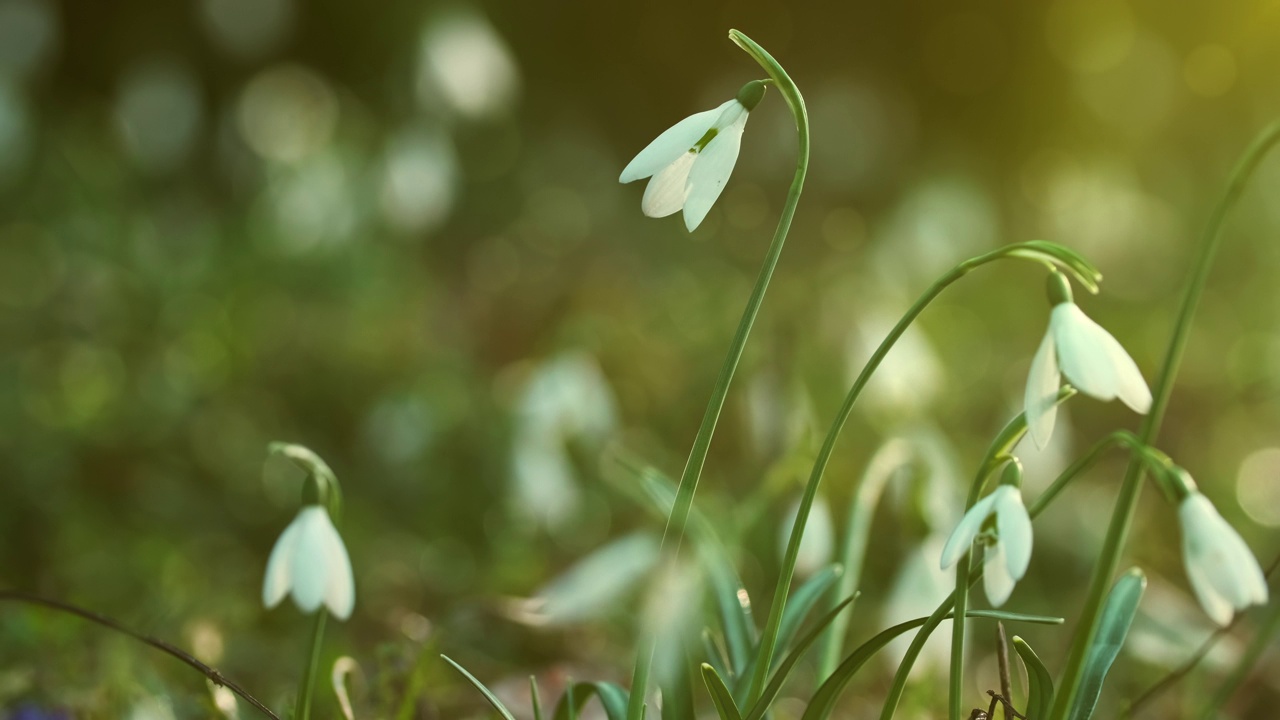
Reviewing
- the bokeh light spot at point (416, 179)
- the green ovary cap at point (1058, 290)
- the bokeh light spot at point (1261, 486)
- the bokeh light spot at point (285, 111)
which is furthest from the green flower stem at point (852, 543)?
the bokeh light spot at point (285, 111)

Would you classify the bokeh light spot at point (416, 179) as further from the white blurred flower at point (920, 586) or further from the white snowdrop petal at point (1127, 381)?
the white snowdrop petal at point (1127, 381)

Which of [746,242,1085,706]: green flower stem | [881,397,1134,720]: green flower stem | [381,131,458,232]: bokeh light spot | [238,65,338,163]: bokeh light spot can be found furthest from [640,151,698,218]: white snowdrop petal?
[238,65,338,163]: bokeh light spot

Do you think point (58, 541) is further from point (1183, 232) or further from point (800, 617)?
point (1183, 232)

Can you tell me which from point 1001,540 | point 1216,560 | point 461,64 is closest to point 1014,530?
point 1001,540

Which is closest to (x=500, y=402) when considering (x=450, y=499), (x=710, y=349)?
(x=450, y=499)

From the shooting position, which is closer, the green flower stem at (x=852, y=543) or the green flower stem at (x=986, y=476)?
the green flower stem at (x=986, y=476)

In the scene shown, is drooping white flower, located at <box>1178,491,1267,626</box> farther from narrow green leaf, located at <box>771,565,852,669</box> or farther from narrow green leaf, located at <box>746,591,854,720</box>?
narrow green leaf, located at <box>771,565,852,669</box>
